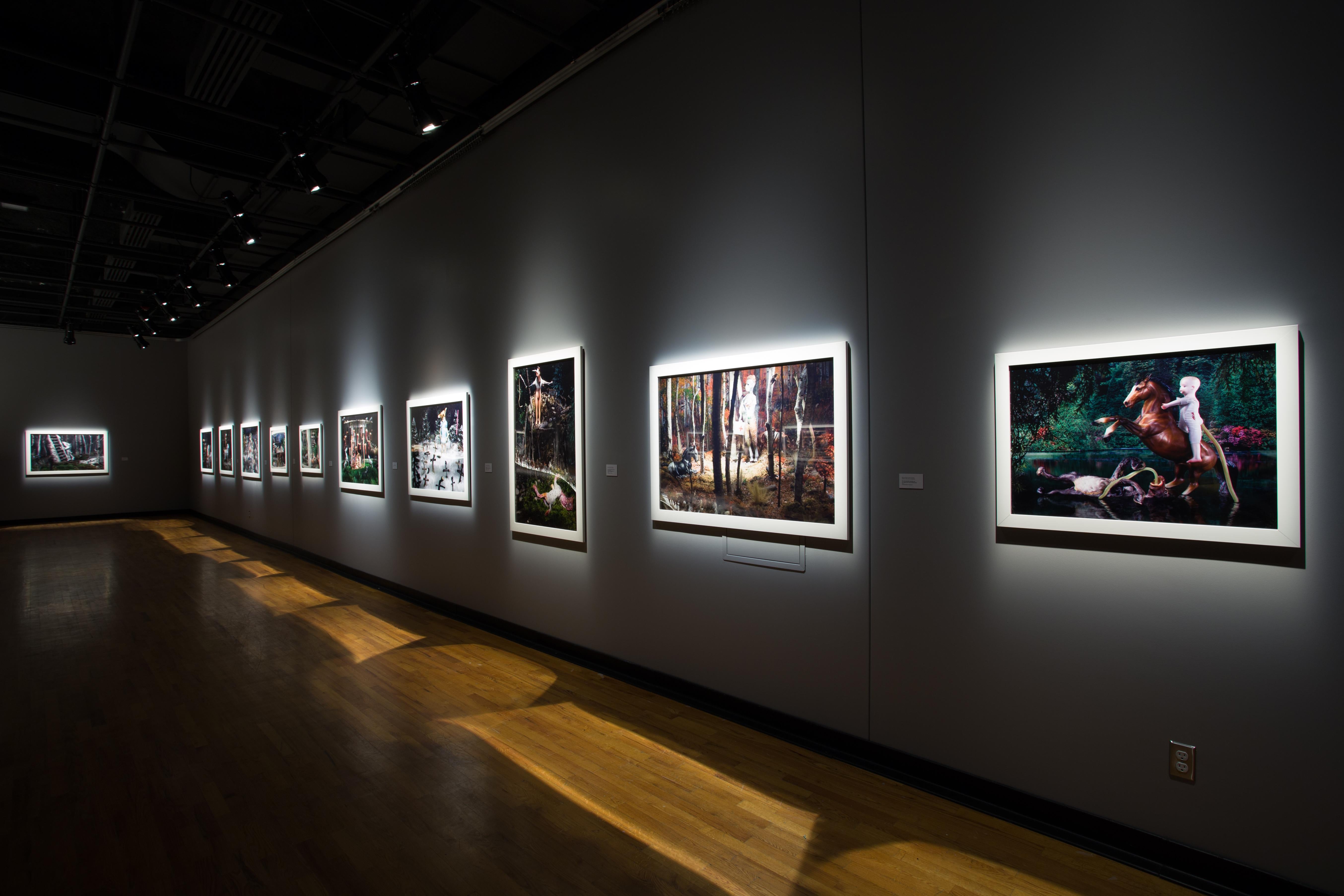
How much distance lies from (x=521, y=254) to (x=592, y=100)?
170 centimetres

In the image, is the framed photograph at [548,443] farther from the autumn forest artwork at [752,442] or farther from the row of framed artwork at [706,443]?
the autumn forest artwork at [752,442]

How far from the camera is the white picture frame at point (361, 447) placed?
930 centimetres

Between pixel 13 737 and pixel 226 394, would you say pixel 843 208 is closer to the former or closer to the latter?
pixel 13 737

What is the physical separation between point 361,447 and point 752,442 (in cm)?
767

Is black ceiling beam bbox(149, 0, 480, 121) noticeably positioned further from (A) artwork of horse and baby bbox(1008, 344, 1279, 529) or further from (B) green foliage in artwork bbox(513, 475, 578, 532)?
(A) artwork of horse and baby bbox(1008, 344, 1279, 529)

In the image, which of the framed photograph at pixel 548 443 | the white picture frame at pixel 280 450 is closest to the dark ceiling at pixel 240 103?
the framed photograph at pixel 548 443

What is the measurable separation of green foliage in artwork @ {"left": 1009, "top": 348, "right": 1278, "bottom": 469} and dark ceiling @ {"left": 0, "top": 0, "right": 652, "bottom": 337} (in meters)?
4.54

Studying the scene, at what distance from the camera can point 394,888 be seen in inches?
113

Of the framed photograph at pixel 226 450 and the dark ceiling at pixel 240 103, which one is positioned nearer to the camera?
the dark ceiling at pixel 240 103

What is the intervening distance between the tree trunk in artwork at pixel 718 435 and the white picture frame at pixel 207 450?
18523 millimetres

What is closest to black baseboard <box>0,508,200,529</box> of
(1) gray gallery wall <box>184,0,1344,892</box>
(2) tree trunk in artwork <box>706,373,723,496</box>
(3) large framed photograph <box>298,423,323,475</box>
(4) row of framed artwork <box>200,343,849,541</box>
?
(3) large framed photograph <box>298,423,323,475</box>

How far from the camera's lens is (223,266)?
10.8 m

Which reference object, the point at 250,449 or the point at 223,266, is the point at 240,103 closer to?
the point at 223,266

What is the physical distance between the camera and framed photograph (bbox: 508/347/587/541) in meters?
5.89
